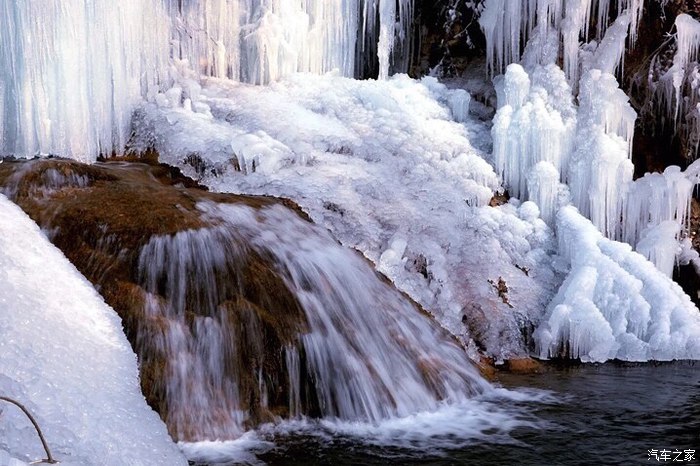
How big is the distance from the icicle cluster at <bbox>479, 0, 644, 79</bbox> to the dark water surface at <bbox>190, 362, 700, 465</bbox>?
615cm

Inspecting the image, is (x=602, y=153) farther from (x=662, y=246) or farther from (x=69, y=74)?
(x=69, y=74)

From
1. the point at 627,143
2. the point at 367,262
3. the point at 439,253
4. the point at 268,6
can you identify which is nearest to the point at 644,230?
the point at 627,143

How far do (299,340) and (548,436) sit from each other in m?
1.83

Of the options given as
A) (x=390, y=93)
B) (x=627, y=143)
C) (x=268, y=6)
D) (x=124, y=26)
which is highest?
(x=268, y=6)

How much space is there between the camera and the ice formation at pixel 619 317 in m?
7.39

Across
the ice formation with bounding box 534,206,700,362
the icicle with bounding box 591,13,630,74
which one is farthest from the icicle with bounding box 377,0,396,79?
the ice formation with bounding box 534,206,700,362

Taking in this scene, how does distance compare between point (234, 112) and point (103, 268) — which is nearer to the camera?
point (103, 268)

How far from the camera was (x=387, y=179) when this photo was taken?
9.01m

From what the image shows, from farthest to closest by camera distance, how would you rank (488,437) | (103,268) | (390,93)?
1. (390,93)
2. (103,268)
3. (488,437)

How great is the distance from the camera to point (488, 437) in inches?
176

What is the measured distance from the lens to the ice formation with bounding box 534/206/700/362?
7.39 meters

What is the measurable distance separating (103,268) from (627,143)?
7305 millimetres

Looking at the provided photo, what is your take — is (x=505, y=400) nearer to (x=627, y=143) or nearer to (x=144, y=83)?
(x=627, y=143)

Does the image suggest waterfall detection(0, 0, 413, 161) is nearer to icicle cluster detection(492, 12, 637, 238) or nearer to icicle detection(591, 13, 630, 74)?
icicle cluster detection(492, 12, 637, 238)
